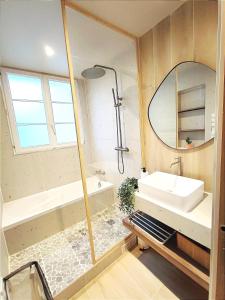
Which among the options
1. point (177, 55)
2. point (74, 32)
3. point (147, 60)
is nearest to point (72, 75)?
point (74, 32)

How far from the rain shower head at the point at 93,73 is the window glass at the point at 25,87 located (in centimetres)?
97

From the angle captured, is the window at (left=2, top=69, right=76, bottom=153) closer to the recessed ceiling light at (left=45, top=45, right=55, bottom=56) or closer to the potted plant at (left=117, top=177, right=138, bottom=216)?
the recessed ceiling light at (left=45, top=45, right=55, bottom=56)

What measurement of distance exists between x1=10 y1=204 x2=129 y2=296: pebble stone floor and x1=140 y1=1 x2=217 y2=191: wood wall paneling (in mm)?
1009

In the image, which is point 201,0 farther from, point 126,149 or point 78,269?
point 78,269

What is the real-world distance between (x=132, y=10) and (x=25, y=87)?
189 centimetres

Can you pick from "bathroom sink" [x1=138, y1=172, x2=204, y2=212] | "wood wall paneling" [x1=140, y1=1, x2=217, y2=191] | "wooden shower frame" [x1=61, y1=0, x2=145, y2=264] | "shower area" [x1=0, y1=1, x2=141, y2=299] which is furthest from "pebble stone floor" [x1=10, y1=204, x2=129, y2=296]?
→ "wood wall paneling" [x1=140, y1=1, x2=217, y2=191]

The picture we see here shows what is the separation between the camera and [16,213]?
6.70 feet

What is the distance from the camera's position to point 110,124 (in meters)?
2.38

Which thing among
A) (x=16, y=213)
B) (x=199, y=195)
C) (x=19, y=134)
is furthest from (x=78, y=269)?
(x=19, y=134)

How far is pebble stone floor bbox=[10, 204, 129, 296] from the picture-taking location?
5.05ft

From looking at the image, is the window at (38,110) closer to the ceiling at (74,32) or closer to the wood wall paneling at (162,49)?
the ceiling at (74,32)

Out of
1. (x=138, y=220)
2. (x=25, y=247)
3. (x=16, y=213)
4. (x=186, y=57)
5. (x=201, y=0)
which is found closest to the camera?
(x=201, y=0)

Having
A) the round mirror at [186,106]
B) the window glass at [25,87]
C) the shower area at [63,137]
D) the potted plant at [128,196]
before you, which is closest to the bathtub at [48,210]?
the shower area at [63,137]

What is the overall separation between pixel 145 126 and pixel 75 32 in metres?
1.25
